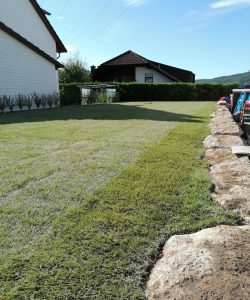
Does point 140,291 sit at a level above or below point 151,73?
below

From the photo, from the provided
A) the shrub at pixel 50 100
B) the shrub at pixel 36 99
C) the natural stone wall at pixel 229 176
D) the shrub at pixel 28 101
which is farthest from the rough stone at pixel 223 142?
the shrub at pixel 50 100

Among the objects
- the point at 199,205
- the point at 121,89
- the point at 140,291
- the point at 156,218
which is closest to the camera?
the point at 140,291

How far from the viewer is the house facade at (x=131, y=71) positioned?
38422mm

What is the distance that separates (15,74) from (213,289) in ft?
51.1

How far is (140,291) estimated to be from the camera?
1.73 metres

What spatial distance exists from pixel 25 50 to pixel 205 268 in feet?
53.8

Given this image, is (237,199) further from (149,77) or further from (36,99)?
(149,77)

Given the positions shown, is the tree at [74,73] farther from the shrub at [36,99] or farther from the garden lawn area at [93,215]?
the garden lawn area at [93,215]

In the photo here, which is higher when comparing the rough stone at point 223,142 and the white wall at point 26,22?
the white wall at point 26,22

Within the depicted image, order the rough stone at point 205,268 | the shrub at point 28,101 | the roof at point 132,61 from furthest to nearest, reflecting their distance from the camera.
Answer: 1. the roof at point 132,61
2. the shrub at point 28,101
3. the rough stone at point 205,268

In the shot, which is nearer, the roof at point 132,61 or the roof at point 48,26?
the roof at point 48,26

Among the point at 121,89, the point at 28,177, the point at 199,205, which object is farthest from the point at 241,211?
the point at 121,89

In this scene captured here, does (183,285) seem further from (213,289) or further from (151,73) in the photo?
(151,73)

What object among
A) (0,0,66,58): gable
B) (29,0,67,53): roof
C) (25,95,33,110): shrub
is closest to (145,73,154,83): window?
(29,0,67,53): roof
